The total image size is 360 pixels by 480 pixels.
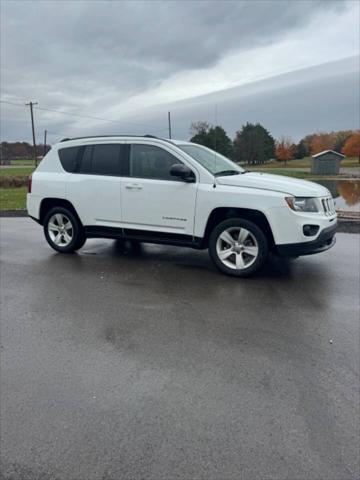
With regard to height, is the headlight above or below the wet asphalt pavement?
above

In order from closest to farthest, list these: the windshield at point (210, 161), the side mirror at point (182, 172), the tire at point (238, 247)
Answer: the tire at point (238, 247) → the side mirror at point (182, 172) → the windshield at point (210, 161)

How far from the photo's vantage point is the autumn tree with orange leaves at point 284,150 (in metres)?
61.7

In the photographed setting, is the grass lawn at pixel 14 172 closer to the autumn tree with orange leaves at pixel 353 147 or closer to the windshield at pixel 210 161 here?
the windshield at pixel 210 161

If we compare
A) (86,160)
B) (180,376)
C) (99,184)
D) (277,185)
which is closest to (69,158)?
(86,160)

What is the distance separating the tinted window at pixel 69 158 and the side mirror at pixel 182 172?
2047mm

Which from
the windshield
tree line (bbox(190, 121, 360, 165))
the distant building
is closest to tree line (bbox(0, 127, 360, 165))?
tree line (bbox(190, 121, 360, 165))

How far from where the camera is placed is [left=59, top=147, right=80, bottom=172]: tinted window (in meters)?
6.68

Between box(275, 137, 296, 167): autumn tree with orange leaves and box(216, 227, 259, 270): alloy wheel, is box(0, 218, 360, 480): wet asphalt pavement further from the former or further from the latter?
box(275, 137, 296, 167): autumn tree with orange leaves

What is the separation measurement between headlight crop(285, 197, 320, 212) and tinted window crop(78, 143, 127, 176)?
2.72m

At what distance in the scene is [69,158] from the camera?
6.73 m

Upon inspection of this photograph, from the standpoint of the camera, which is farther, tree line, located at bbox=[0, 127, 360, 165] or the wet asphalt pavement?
tree line, located at bbox=[0, 127, 360, 165]

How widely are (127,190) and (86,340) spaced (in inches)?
116

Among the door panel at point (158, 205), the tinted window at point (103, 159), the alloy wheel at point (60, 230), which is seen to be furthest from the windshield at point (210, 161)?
the alloy wheel at point (60, 230)

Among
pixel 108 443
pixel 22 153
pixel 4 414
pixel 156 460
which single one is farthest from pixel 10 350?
pixel 22 153
